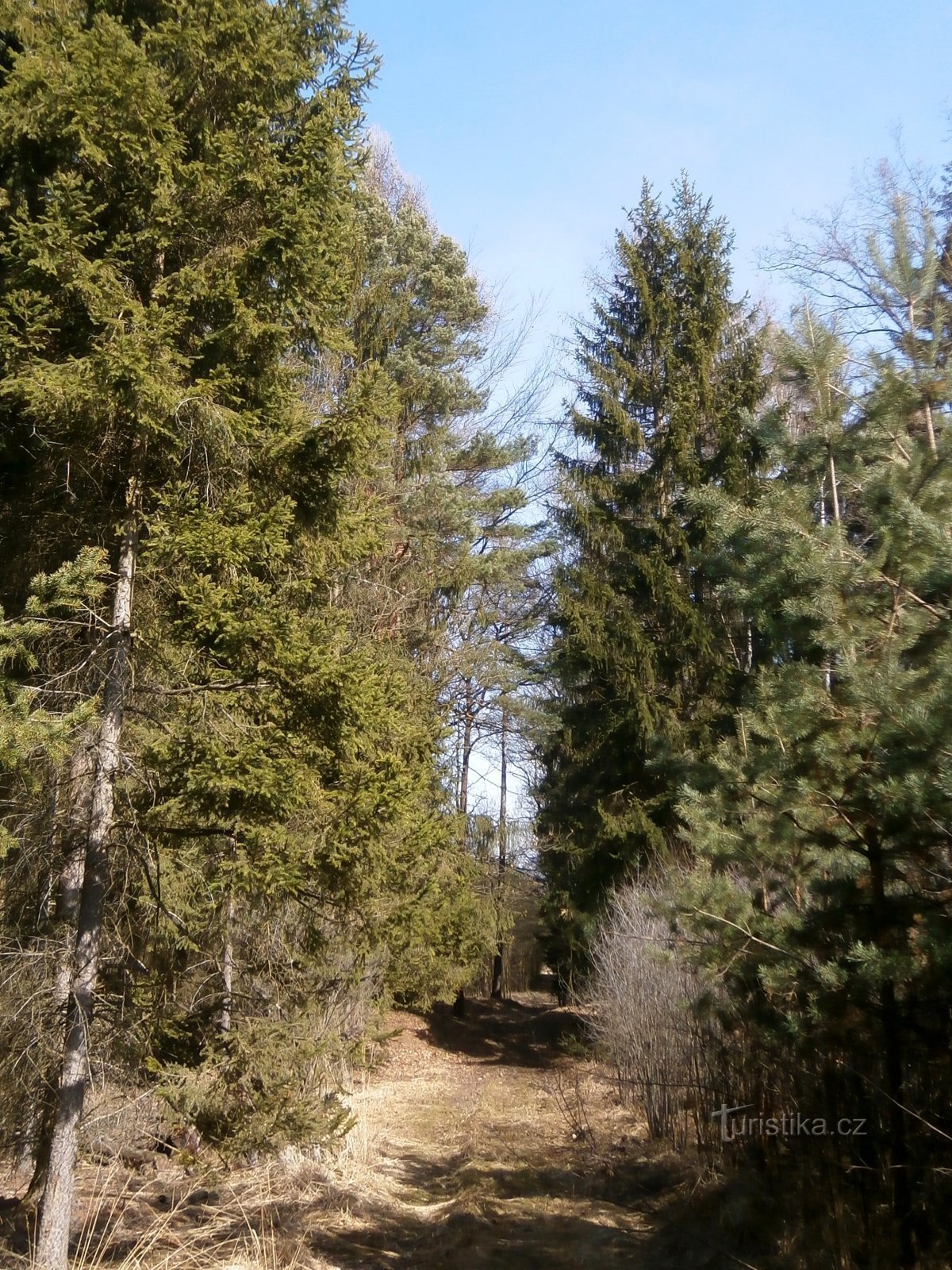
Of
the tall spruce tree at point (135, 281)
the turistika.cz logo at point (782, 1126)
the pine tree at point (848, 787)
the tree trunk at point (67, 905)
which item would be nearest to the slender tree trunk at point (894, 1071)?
the pine tree at point (848, 787)

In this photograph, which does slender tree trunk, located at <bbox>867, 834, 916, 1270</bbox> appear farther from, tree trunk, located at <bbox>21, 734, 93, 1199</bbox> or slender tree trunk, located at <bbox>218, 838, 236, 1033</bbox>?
tree trunk, located at <bbox>21, 734, 93, 1199</bbox>

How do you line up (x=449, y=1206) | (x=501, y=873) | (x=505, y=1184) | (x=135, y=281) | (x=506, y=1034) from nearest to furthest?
1. (x=135, y=281)
2. (x=449, y=1206)
3. (x=505, y=1184)
4. (x=506, y=1034)
5. (x=501, y=873)

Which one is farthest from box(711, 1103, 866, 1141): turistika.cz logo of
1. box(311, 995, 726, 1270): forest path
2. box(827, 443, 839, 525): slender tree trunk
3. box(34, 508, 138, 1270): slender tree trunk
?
box(34, 508, 138, 1270): slender tree trunk

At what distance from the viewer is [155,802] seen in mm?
7199

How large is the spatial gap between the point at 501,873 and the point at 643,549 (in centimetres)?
1076

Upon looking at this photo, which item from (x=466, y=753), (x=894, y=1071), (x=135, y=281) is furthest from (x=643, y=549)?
(x=894, y=1071)

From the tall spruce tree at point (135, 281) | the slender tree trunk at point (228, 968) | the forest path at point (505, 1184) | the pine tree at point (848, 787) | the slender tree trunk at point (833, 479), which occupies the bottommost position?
the forest path at point (505, 1184)

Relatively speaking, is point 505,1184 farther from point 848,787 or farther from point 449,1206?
point 848,787

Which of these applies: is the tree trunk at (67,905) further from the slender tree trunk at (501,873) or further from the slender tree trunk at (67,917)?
the slender tree trunk at (501,873)

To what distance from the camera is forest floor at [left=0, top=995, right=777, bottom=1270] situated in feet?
23.0

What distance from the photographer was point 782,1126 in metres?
6.82

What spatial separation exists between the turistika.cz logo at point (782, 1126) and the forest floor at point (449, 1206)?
430mm

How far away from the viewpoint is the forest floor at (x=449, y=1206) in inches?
276

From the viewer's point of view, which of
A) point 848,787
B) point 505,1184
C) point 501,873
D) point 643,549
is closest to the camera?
point 848,787
